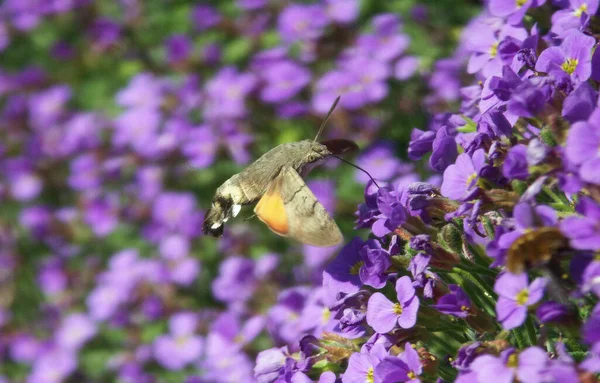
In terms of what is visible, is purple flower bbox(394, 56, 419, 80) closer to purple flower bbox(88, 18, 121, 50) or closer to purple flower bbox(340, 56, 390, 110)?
purple flower bbox(340, 56, 390, 110)

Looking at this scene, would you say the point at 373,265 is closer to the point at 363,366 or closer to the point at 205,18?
the point at 363,366

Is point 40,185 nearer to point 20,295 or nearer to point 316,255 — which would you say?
point 20,295

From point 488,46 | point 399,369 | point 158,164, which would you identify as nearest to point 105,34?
point 158,164

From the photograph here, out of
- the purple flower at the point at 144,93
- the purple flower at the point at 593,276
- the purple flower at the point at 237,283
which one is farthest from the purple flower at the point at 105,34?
the purple flower at the point at 593,276

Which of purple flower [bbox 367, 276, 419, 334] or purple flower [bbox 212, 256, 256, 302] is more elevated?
purple flower [bbox 367, 276, 419, 334]

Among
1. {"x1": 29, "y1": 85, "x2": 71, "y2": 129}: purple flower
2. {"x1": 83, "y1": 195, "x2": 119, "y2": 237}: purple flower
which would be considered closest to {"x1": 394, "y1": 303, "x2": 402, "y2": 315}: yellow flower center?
{"x1": 83, "y1": 195, "x2": 119, "y2": 237}: purple flower

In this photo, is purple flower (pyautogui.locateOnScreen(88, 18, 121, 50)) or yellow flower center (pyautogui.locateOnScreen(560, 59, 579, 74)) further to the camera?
purple flower (pyautogui.locateOnScreen(88, 18, 121, 50))
